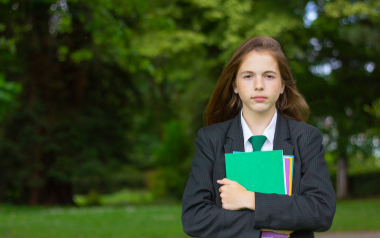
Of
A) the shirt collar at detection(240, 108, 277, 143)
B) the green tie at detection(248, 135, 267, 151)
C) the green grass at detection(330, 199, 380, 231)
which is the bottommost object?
the green grass at detection(330, 199, 380, 231)

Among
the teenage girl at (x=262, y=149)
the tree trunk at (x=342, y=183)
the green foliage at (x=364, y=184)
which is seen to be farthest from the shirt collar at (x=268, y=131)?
the green foliage at (x=364, y=184)

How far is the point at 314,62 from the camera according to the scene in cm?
1170

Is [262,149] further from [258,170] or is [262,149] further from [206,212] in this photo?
[206,212]

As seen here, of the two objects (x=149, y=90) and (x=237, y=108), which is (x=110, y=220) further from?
(x=149, y=90)

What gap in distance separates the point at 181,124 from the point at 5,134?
7267 mm

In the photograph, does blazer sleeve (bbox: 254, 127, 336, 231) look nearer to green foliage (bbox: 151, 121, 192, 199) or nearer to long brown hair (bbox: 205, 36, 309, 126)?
long brown hair (bbox: 205, 36, 309, 126)

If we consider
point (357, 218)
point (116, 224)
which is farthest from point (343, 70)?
point (116, 224)

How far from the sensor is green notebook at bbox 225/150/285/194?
160 cm

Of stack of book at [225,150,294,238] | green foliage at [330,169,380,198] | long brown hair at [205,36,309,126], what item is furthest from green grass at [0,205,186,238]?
green foliage at [330,169,380,198]

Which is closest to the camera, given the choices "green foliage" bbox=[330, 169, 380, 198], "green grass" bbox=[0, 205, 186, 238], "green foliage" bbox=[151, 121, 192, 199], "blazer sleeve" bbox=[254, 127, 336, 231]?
"blazer sleeve" bbox=[254, 127, 336, 231]

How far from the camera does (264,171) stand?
1.60m

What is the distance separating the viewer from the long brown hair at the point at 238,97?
1797 mm

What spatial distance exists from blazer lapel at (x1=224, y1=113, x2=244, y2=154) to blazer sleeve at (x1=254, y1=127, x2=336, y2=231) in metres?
0.25

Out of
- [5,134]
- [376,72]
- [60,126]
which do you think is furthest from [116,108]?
[376,72]
